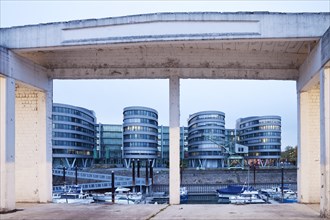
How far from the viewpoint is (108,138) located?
121 m

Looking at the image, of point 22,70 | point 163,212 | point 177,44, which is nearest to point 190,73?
point 177,44

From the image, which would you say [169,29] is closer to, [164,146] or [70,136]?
[70,136]

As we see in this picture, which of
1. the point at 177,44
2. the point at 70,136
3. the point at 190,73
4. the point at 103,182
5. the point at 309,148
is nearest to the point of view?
the point at 177,44

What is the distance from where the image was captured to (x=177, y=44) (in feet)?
46.0

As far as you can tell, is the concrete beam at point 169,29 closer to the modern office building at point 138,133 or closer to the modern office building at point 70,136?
the modern office building at point 70,136

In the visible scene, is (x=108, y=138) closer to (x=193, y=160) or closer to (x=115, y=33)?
(x=193, y=160)

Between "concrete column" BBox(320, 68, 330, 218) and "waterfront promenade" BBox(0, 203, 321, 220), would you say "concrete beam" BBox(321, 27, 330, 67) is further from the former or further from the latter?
"waterfront promenade" BBox(0, 203, 321, 220)

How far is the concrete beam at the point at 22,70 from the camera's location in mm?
13086

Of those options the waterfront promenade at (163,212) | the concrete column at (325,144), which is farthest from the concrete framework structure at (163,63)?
the waterfront promenade at (163,212)

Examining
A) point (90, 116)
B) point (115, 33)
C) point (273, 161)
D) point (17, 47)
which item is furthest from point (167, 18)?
point (273, 161)

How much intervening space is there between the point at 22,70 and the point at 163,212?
6587 millimetres

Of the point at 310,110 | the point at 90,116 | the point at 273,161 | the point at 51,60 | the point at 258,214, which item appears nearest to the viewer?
the point at 258,214

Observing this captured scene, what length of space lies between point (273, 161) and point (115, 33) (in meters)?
110

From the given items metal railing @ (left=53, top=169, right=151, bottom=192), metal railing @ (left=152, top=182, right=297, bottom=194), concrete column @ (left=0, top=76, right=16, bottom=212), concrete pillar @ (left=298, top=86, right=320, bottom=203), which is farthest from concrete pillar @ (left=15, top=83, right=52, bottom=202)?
metal railing @ (left=152, top=182, right=297, bottom=194)
